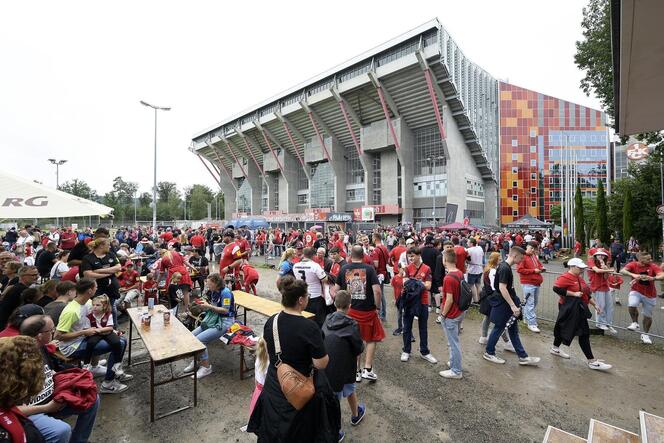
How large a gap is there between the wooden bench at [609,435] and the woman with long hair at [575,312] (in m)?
2.18

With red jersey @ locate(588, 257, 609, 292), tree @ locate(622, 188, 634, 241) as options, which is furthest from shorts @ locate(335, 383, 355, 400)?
tree @ locate(622, 188, 634, 241)

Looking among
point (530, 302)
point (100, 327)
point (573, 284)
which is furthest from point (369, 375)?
point (530, 302)

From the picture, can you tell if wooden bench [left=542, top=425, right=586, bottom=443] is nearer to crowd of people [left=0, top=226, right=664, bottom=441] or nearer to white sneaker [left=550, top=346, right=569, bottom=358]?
crowd of people [left=0, top=226, right=664, bottom=441]

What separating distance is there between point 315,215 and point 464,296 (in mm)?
30472

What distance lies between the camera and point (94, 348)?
387cm

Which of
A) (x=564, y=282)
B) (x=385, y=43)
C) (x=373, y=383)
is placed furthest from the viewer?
(x=385, y=43)

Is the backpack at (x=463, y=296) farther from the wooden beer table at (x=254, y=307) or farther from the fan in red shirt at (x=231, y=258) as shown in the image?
the fan in red shirt at (x=231, y=258)

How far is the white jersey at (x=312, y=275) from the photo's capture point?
4930 mm

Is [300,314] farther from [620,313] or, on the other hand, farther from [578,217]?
[578,217]

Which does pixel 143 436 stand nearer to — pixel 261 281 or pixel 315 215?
pixel 261 281

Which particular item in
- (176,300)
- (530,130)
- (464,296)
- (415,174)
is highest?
(530,130)

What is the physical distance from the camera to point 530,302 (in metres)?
6.18

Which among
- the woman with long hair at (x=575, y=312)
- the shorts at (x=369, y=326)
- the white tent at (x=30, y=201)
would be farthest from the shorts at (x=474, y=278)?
the white tent at (x=30, y=201)

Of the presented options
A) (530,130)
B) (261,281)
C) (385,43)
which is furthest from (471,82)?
(261,281)
